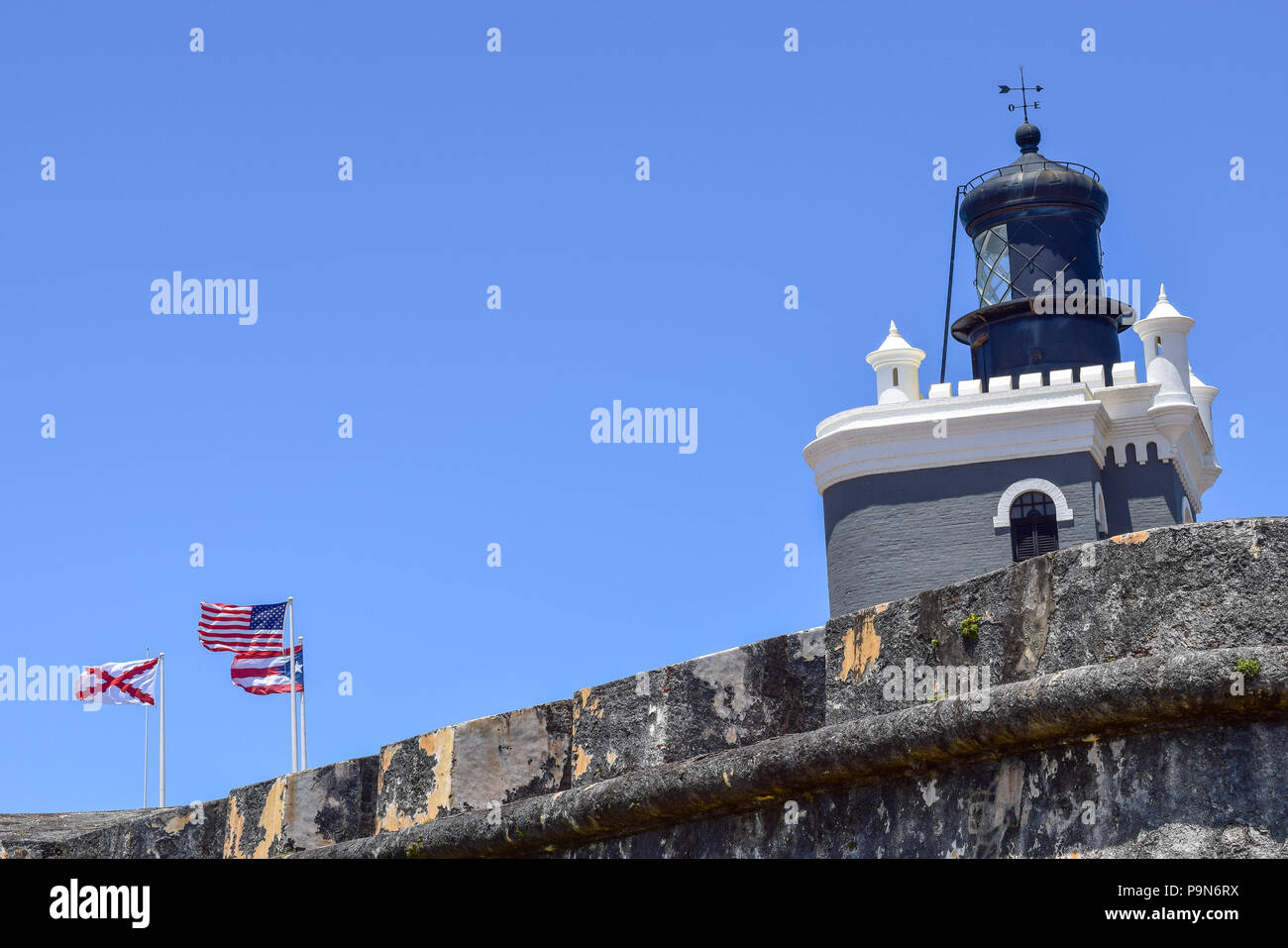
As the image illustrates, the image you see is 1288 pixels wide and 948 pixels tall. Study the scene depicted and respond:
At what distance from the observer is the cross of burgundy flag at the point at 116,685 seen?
23.7 metres

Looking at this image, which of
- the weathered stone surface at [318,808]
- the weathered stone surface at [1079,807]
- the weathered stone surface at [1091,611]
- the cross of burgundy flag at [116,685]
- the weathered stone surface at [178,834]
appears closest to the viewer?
the weathered stone surface at [1079,807]

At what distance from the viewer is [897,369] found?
2823 centimetres

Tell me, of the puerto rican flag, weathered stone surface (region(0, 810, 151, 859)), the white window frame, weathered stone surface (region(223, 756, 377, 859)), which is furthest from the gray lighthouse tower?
weathered stone surface (region(223, 756, 377, 859))

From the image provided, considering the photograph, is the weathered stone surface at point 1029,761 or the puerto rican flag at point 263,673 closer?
the weathered stone surface at point 1029,761

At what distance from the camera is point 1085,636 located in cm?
464

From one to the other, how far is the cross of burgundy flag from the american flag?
0.83m

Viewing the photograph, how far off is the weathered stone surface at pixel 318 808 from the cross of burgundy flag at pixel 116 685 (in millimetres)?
17347

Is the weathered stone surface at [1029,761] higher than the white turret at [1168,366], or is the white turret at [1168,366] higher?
the white turret at [1168,366]

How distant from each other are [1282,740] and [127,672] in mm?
21358

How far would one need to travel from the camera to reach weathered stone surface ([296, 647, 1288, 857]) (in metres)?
4.26

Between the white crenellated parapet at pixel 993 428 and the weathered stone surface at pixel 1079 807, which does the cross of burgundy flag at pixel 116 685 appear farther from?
the weathered stone surface at pixel 1079 807

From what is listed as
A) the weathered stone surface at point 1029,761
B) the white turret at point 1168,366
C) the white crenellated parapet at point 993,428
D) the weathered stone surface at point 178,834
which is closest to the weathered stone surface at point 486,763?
the weathered stone surface at point 1029,761
